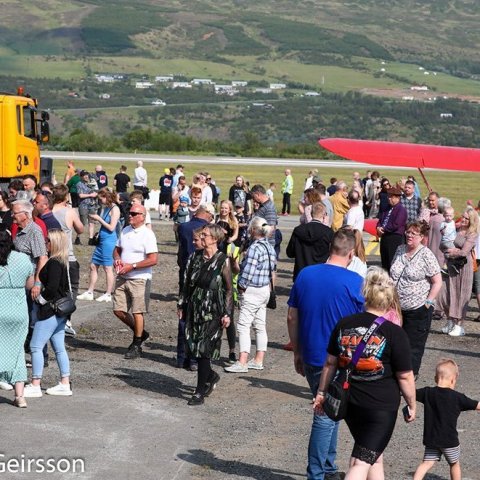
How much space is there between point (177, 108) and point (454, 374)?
156975 mm

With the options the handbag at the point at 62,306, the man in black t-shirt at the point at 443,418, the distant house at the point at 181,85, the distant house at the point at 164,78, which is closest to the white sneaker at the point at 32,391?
the handbag at the point at 62,306

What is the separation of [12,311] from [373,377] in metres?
3.75

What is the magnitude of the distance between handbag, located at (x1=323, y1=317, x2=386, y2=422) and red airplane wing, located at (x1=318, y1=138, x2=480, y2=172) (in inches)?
580

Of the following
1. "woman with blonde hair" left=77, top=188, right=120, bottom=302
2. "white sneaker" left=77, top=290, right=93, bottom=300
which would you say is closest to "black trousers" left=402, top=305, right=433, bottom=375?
"woman with blonde hair" left=77, top=188, right=120, bottom=302

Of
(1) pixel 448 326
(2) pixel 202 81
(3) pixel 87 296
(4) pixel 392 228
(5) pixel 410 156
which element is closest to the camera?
(1) pixel 448 326

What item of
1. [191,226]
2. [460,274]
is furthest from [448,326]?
[191,226]

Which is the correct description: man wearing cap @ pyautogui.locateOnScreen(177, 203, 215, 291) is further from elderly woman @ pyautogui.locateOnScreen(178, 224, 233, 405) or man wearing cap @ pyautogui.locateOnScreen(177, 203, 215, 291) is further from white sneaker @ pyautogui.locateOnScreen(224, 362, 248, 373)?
elderly woman @ pyautogui.locateOnScreen(178, 224, 233, 405)

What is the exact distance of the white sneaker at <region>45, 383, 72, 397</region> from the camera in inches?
389

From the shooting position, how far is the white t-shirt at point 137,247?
11.7 m

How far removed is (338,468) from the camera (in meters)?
8.02

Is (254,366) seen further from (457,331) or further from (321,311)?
(321,311)

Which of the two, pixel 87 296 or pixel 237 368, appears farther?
pixel 87 296

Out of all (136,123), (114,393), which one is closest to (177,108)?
(136,123)

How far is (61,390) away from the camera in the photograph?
990 centimetres
